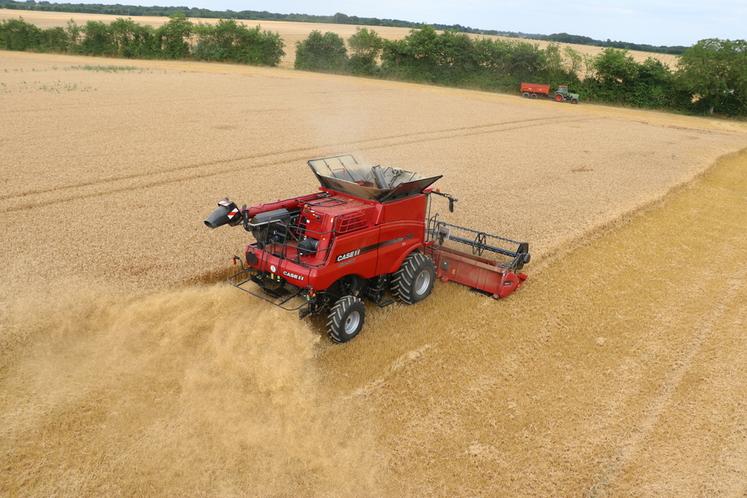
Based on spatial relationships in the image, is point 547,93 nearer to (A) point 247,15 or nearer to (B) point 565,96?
(B) point 565,96

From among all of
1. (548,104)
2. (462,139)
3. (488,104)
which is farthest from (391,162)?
(548,104)

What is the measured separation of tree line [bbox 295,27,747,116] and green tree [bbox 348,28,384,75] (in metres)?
0.09

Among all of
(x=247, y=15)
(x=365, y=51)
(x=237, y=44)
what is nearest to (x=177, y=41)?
(x=237, y=44)

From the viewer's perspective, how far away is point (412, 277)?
9.09 meters

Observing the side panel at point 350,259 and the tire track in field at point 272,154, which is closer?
the side panel at point 350,259

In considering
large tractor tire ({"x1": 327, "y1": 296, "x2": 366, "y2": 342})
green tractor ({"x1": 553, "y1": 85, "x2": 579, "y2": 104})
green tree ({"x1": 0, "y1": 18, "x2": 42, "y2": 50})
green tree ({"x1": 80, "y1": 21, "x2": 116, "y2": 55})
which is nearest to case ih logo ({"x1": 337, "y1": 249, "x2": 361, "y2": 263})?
large tractor tire ({"x1": 327, "y1": 296, "x2": 366, "y2": 342})

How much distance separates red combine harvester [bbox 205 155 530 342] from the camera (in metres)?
7.83

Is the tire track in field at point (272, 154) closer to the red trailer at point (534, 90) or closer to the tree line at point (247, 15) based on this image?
the red trailer at point (534, 90)

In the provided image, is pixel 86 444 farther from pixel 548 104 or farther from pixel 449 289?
pixel 548 104

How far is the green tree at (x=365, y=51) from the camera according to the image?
5156cm

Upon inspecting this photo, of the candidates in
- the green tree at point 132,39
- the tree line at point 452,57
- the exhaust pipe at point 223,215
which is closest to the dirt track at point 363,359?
the exhaust pipe at point 223,215

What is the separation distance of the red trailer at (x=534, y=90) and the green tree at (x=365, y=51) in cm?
1518

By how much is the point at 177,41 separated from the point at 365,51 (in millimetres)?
20301

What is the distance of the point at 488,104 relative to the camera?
38.6 meters
